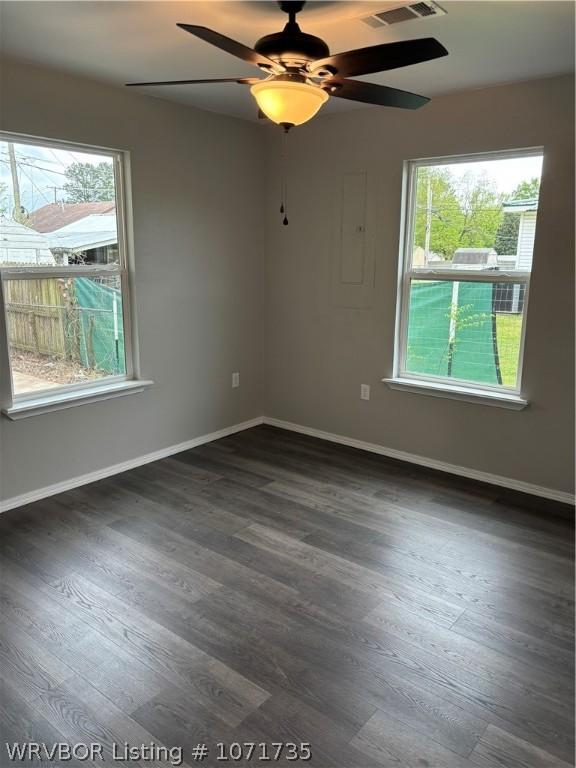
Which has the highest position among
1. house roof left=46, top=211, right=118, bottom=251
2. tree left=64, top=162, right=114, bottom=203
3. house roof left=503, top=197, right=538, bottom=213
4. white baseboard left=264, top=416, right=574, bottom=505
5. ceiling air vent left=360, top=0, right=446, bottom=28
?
ceiling air vent left=360, top=0, right=446, bottom=28

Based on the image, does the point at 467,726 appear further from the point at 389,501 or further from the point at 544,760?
the point at 389,501

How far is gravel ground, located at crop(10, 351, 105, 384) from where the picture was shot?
3217 millimetres

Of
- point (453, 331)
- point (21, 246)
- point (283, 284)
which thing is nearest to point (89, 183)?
point (21, 246)

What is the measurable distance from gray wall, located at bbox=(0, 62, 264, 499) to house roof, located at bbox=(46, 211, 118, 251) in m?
0.18

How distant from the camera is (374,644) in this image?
2178mm

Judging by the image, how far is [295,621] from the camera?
230cm

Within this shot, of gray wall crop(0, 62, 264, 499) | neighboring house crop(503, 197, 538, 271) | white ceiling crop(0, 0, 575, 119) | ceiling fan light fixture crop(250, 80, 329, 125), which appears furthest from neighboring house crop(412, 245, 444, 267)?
ceiling fan light fixture crop(250, 80, 329, 125)

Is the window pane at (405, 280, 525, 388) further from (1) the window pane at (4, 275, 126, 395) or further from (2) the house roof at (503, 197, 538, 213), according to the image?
(1) the window pane at (4, 275, 126, 395)

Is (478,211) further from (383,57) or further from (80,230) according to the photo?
(80,230)

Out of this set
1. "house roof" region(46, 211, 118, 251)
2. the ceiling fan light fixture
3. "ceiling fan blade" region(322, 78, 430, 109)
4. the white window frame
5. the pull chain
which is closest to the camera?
the ceiling fan light fixture

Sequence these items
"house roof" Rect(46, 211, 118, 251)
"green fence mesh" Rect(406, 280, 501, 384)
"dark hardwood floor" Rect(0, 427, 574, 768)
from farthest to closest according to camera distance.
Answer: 1. "green fence mesh" Rect(406, 280, 501, 384)
2. "house roof" Rect(46, 211, 118, 251)
3. "dark hardwood floor" Rect(0, 427, 574, 768)

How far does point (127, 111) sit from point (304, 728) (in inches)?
136

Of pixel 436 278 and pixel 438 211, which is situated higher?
pixel 438 211

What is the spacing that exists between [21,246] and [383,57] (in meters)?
2.28
